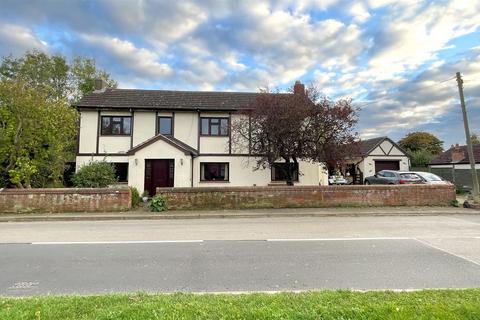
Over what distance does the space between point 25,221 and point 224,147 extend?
1252 centimetres

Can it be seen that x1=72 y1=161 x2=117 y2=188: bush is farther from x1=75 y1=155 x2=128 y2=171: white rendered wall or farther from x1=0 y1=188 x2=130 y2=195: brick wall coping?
x1=75 y1=155 x2=128 y2=171: white rendered wall

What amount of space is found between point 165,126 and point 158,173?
139 inches

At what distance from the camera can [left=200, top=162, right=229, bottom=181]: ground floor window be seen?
Result: 2289 cm

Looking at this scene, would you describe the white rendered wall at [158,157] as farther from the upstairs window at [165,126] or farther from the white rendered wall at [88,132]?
the white rendered wall at [88,132]

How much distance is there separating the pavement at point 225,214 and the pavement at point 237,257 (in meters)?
2.35

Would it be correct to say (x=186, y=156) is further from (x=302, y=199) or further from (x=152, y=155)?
(x=302, y=199)

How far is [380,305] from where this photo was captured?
3.95 m

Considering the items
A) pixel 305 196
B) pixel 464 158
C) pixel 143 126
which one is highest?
pixel 143 126

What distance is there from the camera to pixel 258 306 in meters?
4.02

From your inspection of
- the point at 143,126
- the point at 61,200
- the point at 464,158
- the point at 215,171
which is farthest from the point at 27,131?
the point at 464,158

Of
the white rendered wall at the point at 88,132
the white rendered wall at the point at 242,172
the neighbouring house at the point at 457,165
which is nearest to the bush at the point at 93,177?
the white rendered wall at the point at 88,132

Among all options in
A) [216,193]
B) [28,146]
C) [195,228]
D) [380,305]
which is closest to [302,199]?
[216,193]

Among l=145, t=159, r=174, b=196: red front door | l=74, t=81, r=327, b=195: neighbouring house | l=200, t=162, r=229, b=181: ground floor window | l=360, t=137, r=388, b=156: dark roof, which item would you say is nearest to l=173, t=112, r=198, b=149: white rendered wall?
l=74, t=81, r=327, b=195: neighbouring house

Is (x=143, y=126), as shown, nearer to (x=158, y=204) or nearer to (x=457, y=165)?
(x=158, y=204)
